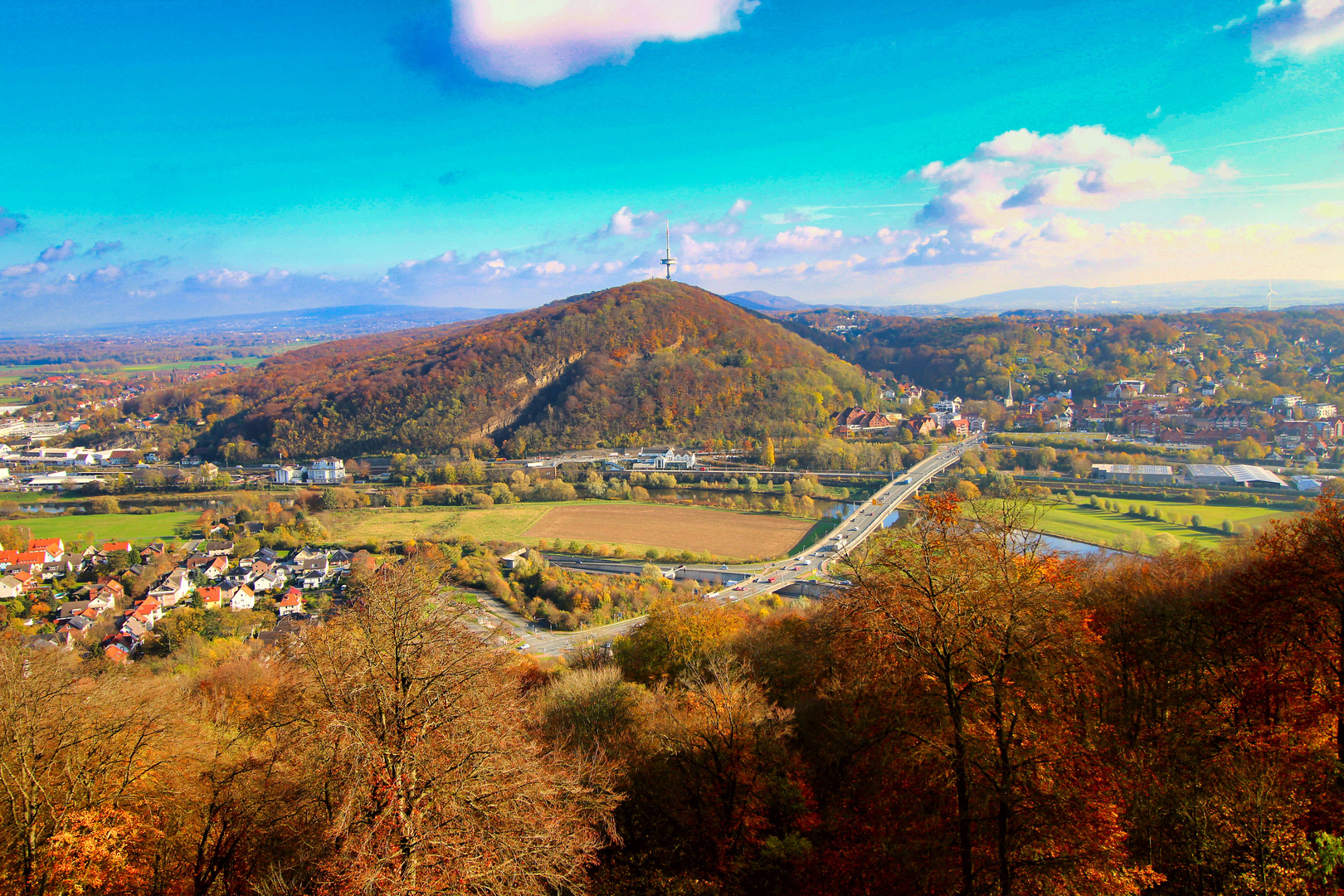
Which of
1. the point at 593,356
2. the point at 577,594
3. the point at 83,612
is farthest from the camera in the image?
→ the point at 593,356

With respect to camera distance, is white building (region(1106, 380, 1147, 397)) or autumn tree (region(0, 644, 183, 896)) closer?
autumn tree (region(0, 644, 183, 896))

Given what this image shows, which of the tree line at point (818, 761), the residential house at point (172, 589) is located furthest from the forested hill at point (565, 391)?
the tree line at point (818, 761)

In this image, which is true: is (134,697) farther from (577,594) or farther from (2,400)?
(2,400)

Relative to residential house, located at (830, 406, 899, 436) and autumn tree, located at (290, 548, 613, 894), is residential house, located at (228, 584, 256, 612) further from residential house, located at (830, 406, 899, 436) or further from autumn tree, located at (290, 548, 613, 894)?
residential house, located at (830, 406, 899, 436)

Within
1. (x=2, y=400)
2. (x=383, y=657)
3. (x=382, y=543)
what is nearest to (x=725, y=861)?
(x=383, y=657)

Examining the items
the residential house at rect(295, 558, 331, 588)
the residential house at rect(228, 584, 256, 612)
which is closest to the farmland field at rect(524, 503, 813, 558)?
the residential house at rect(295, 558, 331, 588)

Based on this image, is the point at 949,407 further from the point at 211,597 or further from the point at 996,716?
the point at 996,716
